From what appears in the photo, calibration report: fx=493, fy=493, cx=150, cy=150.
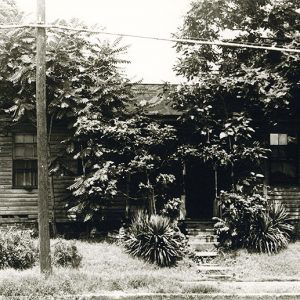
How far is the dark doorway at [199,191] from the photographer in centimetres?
1777

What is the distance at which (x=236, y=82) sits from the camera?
1477 cm

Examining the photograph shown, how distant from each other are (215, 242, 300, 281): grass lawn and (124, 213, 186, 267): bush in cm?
147

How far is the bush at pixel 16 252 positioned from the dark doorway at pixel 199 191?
6903 mm

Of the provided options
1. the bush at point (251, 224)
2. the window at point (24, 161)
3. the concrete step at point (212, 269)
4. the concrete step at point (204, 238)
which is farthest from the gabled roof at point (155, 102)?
the concrete step at point (212, 269)

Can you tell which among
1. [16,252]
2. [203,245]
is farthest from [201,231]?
[16,252]

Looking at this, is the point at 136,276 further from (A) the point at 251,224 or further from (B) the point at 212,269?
(A) the point at 251,224

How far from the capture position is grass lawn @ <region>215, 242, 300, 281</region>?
12.4 meters

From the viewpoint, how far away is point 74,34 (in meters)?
15.1

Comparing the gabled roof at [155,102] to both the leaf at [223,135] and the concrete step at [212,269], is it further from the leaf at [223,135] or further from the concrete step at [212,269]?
the concrete step at [212,269]

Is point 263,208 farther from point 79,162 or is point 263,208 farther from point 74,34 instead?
point 74,34

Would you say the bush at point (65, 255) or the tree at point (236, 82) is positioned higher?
the tree at point (236, 82)

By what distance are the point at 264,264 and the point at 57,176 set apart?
7.23 m

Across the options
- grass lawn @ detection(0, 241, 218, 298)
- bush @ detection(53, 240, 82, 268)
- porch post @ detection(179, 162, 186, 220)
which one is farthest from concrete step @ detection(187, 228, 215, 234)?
bush @ detection(53, 240, 82, 268)

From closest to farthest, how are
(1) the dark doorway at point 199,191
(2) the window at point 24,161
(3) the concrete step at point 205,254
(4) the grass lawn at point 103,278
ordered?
(4) the grass lawn at point 103,278
(3) the concrete step at point 205,254
(2) the window at point 24,161
(1) the dark doorway at point 199,191
